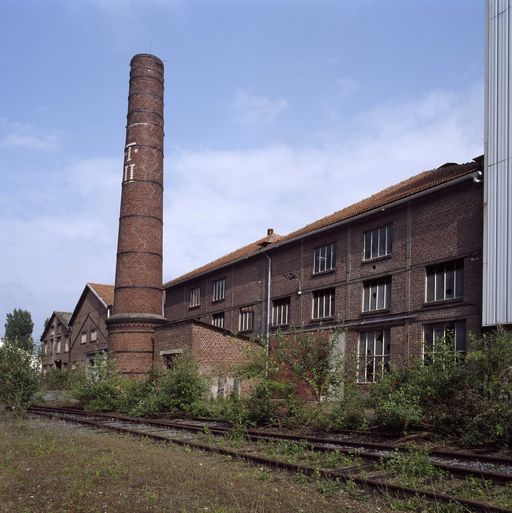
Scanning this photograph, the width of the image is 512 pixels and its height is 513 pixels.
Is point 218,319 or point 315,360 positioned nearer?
point 315,360

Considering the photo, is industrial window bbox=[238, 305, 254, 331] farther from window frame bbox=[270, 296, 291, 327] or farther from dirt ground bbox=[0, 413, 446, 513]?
dirt ground bbox=[0, 413, 446, 513]

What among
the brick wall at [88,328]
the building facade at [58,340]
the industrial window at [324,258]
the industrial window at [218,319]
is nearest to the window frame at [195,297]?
the industrial window at [218,319]

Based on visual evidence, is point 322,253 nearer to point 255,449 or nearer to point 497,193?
point 497,193

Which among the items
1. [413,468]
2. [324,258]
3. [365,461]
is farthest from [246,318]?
[413,468]

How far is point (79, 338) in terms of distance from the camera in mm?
47656

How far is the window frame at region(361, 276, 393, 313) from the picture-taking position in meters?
22.1

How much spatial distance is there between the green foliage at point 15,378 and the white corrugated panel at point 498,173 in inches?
516

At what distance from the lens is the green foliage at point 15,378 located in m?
17.4

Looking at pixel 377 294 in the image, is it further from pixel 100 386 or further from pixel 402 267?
pixel 100 386

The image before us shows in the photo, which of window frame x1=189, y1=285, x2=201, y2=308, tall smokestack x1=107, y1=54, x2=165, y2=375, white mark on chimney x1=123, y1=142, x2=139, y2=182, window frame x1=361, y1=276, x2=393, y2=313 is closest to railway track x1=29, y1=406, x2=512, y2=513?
window frame x1=361, y1=276, x2=393, y2=313

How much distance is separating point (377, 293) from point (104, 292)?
2730 cm

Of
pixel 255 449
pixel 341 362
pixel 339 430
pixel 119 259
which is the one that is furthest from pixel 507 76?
pixel 119 259

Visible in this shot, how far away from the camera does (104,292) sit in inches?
1773

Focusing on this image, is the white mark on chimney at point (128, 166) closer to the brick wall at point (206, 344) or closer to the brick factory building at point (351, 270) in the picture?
the brick factory building at point (351, 270)
